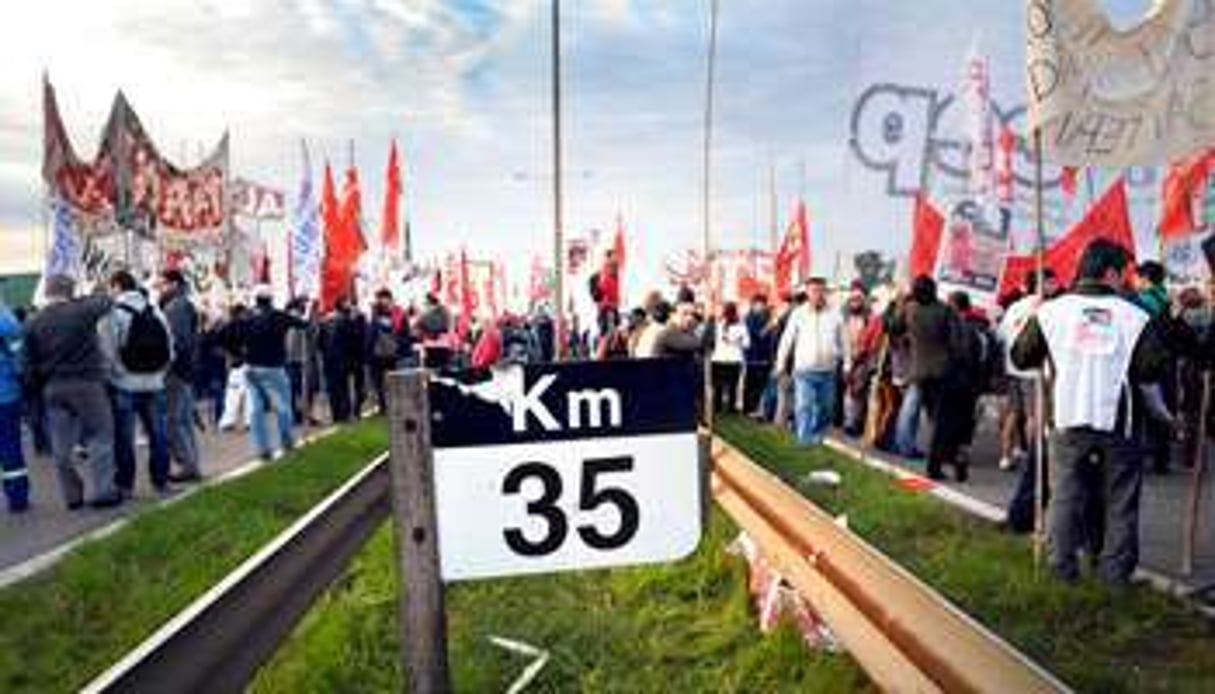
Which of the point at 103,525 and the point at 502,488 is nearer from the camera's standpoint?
the point at 502,488

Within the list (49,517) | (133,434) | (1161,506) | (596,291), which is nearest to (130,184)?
(596,291)

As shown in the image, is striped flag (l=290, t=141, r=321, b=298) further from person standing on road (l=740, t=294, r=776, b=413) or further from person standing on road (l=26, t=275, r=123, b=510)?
person standing on road (l=26, t=275, r=123, b=510)

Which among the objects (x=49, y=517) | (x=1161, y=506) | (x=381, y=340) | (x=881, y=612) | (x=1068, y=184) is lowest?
(x=49, y=517)

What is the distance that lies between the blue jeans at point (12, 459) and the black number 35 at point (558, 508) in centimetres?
1026

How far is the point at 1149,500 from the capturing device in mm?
13289

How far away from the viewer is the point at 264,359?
60.2 feet

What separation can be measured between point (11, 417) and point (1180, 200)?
17.8m

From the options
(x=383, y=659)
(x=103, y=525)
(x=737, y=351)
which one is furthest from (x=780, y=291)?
(x=383, y=659)

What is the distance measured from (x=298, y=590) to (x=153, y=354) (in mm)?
9884

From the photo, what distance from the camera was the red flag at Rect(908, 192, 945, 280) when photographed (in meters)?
20.9

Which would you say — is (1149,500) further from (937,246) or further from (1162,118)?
(937,246)

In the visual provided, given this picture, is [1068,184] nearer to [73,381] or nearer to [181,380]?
[181,380]

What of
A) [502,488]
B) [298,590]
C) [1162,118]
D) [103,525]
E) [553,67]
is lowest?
[103,525]

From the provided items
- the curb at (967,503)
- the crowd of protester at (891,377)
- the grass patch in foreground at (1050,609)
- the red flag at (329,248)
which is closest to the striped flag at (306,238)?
the red flag at (329,248)
